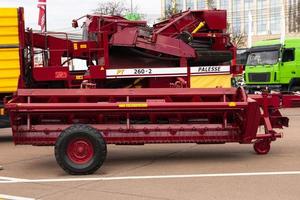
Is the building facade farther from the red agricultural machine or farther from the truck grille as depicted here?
the red agricultural machine

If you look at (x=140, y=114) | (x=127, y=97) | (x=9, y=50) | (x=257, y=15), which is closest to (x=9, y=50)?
(x=9, y=50)

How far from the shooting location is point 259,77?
88.1 feet

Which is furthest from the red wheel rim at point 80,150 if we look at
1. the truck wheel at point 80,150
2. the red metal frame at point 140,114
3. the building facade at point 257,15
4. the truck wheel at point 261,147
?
the building facade at point 257,15

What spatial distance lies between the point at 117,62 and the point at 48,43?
5.34 feet

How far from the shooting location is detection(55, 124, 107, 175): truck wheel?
8.68m

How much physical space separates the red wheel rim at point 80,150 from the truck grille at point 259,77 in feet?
61.4

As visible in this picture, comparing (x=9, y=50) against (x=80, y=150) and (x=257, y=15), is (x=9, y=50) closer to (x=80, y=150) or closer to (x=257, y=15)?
(x=80, y=150)

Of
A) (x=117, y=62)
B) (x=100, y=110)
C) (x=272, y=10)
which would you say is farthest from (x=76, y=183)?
(x=272, y=10)

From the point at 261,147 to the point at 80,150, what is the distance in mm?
3680

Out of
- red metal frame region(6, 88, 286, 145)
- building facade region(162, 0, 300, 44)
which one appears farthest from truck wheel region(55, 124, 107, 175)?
building facade region(162, 0, 300, 44)

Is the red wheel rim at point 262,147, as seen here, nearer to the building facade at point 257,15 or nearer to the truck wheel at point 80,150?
the truck wheel at point 80,150

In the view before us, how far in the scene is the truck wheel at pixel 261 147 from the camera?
407 inches

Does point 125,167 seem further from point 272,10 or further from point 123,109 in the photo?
point 272,10

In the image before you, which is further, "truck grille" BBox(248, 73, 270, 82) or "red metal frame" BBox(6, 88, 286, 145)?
"truck grille" BBox(248, 73, 270, 82)
